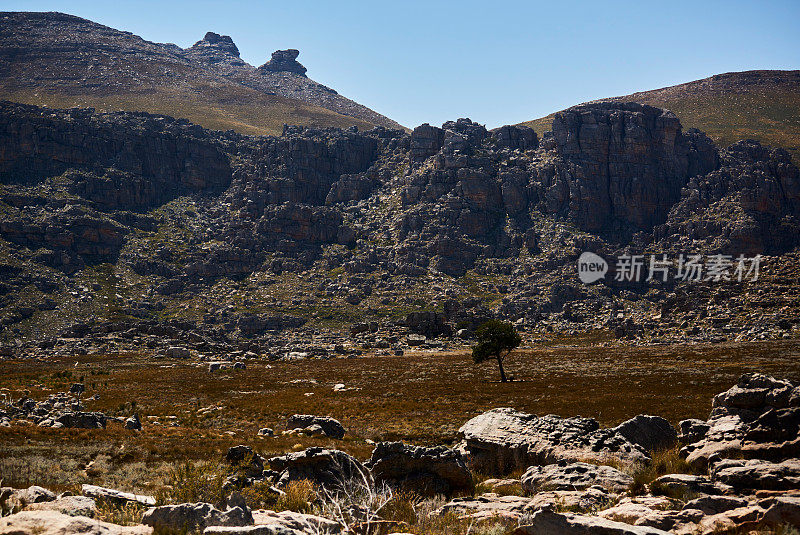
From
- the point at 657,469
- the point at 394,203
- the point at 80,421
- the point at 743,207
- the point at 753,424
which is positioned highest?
the point at 394,203

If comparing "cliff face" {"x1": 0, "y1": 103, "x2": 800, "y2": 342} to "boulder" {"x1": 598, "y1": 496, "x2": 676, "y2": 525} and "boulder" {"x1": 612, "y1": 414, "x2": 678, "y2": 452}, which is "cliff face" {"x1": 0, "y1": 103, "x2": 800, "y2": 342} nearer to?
"boulder" {"x1": 612, "y1": 414, "x2": 678, "y2": 452}

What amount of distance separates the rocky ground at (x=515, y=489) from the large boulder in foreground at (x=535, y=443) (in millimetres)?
52

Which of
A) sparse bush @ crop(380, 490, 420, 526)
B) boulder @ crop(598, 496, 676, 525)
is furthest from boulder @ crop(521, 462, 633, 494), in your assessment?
sparse bush @ crop(380, 490, 420, 526)

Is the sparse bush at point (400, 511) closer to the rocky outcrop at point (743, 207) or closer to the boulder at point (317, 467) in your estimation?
the boulder at point (317, 467)

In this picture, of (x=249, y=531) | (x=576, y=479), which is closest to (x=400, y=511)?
(x=249, y=531)

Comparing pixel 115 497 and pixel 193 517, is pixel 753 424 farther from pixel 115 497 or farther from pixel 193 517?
pixel 115 497

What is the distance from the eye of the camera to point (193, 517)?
8.51 meters

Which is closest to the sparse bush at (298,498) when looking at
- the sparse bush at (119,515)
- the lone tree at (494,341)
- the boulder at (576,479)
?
the sparse bush at (119,515)

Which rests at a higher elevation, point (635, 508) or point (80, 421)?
point (635, 508)

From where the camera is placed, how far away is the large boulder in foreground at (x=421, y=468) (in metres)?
14.9

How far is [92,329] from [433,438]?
105460mm

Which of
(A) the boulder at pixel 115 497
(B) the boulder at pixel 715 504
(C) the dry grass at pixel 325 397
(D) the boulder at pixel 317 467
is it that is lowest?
(C) the dry grass at pixel 325 397

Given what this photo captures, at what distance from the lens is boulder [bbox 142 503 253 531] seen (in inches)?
325

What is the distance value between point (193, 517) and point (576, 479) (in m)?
9.39
